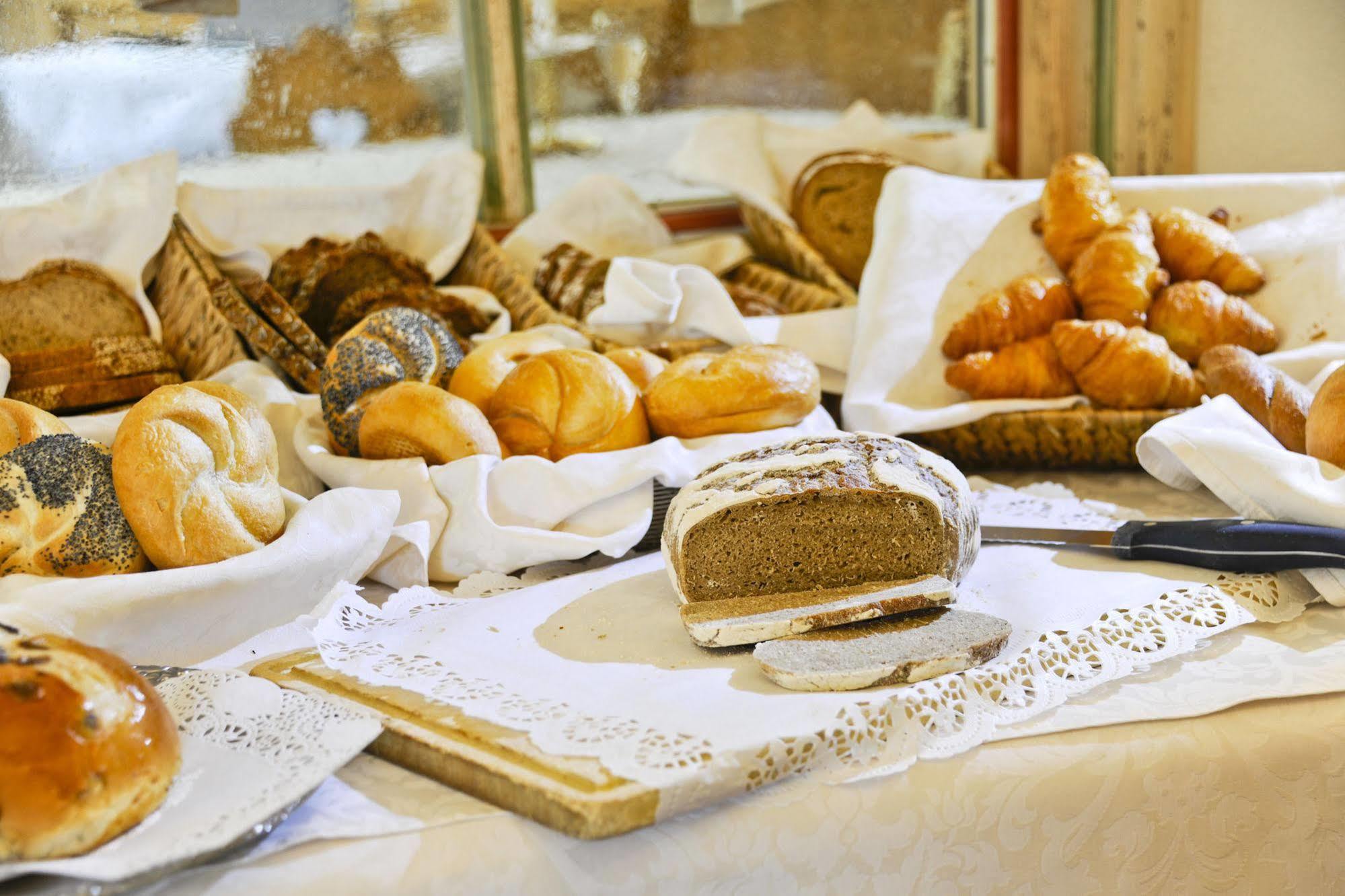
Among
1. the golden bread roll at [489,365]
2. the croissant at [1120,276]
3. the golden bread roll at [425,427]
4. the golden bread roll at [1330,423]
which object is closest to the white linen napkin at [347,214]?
the golden bread roll at [489,365]

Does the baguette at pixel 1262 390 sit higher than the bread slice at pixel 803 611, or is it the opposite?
the baguette at pixel 1262 390

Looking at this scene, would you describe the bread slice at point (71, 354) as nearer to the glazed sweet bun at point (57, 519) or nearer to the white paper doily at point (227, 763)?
the glazed sweet bun at point (57, 519)

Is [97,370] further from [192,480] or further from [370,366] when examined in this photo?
[192,480]

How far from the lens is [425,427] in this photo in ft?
5.74

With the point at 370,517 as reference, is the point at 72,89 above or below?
above

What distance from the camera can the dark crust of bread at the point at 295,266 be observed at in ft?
8.02

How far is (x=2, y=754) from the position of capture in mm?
873

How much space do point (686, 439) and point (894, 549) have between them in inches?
22.3

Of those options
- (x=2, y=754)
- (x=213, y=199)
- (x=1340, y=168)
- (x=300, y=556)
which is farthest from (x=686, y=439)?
(x=1340, y=168)

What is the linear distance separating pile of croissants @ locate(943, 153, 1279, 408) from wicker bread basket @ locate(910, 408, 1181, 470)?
62mm

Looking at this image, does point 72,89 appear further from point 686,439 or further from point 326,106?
point 686,439

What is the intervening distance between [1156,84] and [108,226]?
2841mm

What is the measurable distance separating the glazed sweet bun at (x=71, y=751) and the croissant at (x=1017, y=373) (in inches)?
61.9

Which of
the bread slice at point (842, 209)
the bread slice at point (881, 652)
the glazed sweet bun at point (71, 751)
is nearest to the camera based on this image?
the glazed sweet bun at point (71, 751)
